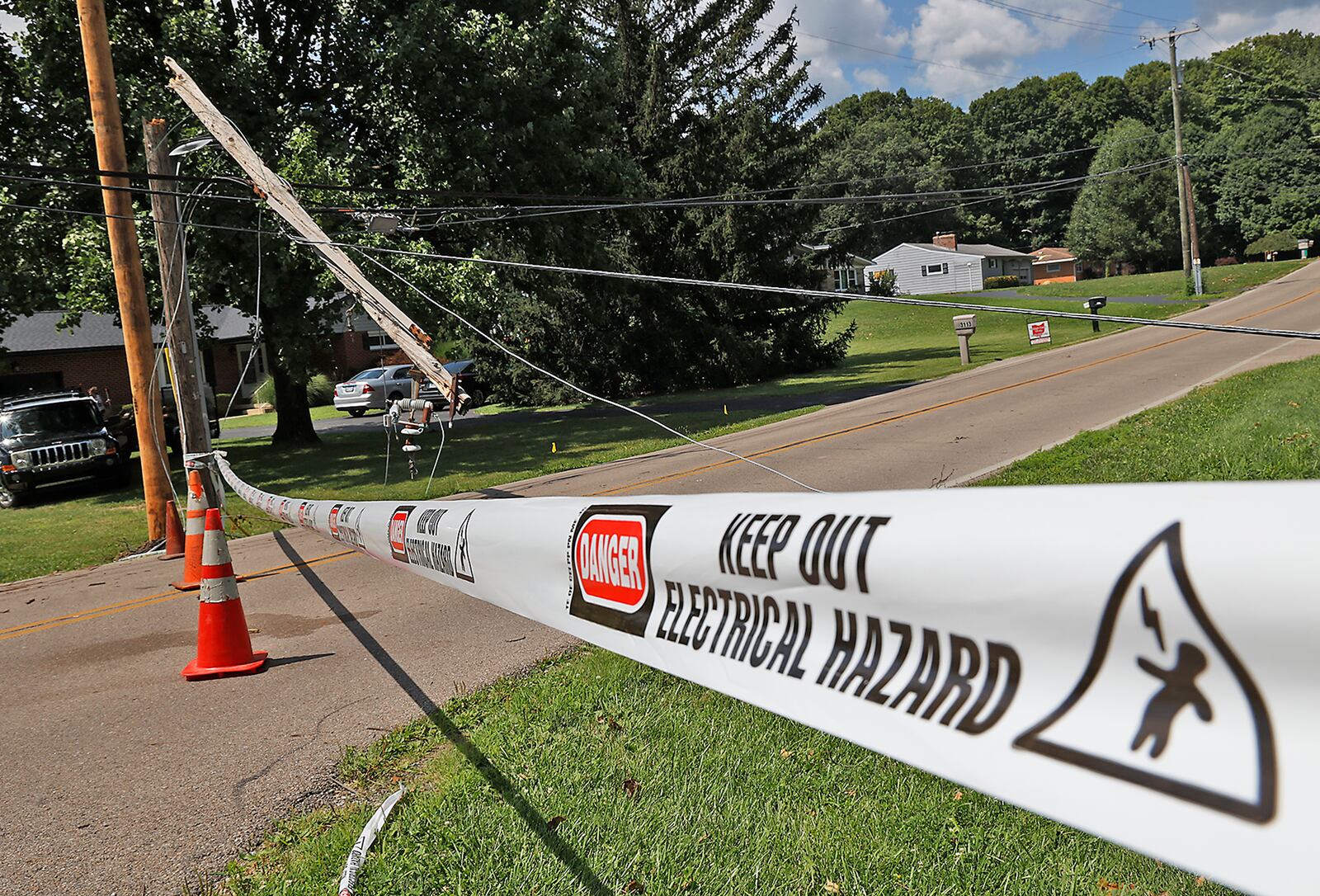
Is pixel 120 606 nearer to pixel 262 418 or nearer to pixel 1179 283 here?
pixel 262 418

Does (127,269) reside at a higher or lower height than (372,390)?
higher

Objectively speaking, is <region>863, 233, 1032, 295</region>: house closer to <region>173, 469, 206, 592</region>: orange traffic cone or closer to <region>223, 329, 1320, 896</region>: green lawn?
<region>173, 469, 206, 592</region>: orange traffic cone

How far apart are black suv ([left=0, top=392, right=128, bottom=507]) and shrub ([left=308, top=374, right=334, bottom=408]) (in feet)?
69.1

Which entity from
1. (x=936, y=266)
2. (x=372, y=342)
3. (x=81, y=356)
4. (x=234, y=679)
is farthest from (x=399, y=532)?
(x=936, y=266)

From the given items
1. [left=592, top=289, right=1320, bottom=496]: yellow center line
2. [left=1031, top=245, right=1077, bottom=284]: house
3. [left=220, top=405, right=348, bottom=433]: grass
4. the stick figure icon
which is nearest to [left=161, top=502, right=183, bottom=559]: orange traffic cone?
[left=592, top=289, right=1320, bottom=496]: yellow center line

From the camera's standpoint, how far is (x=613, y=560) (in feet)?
8.66

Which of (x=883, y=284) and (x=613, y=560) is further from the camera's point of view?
(x=883, y=284)

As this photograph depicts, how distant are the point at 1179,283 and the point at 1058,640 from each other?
60686mm

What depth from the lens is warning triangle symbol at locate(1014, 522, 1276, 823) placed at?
3.98 feet

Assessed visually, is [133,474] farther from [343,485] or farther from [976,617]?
[976,617]

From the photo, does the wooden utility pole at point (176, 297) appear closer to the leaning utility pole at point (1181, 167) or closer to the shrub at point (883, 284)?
the leaning utility pole at point (1181, 167)

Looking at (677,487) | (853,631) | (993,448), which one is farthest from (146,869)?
(993,448)

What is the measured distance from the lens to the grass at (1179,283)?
48250mm

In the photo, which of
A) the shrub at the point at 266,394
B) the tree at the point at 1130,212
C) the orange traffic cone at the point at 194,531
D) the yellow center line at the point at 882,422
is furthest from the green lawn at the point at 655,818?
the tree at the point at 1130,212
